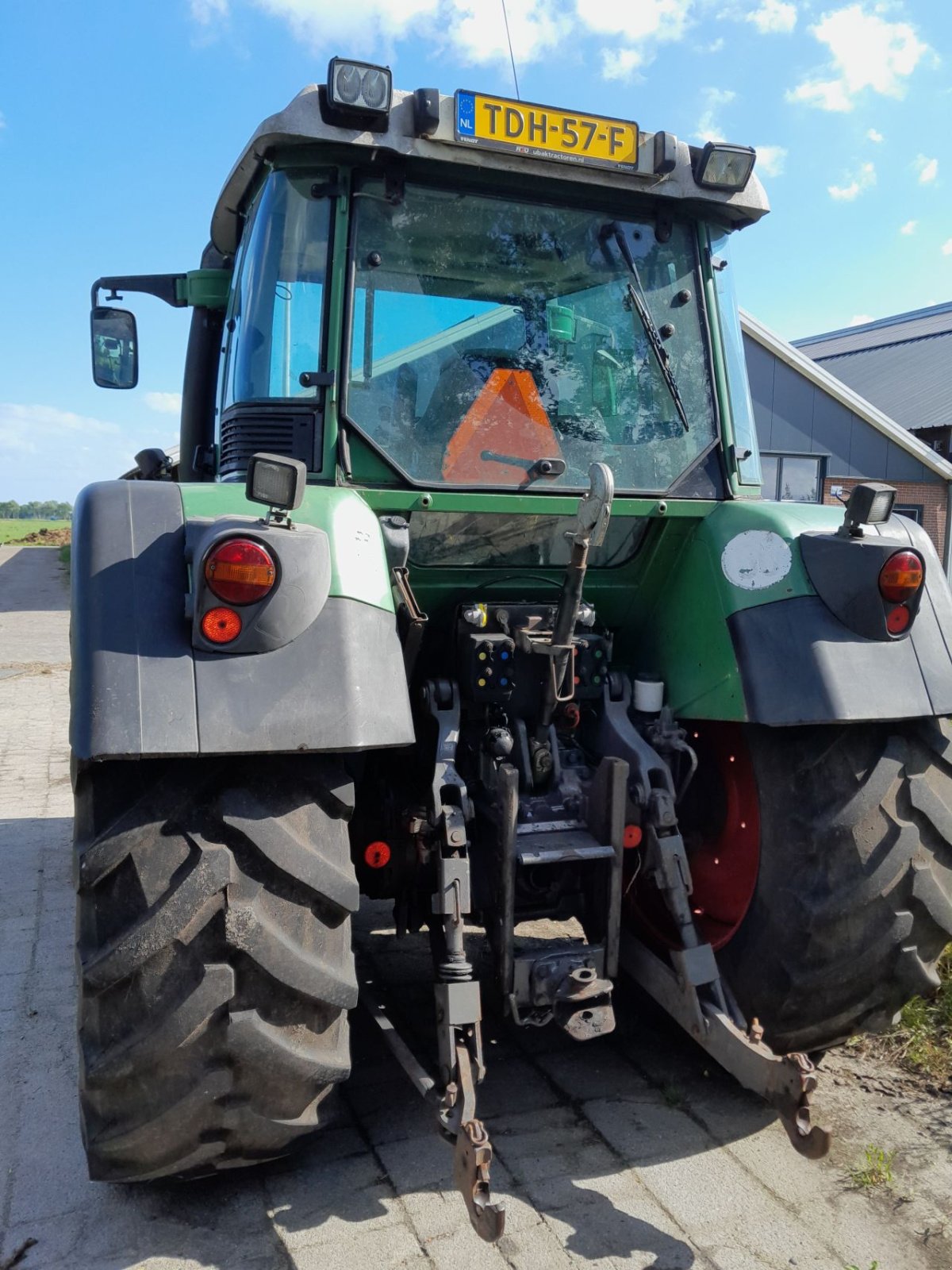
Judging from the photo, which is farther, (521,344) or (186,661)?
(521,344)

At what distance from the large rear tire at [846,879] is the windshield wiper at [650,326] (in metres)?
1.10

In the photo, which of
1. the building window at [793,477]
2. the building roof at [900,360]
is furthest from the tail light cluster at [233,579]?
the building roof at [900,360]

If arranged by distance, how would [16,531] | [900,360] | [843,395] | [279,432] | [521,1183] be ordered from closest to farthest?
1. [521,1183]
2. [279,432]
3. [843,395]
4. [900,360]
5. [16,531]

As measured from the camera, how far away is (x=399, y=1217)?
2.40m

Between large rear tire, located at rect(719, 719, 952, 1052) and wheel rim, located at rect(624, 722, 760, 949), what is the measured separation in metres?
0.13

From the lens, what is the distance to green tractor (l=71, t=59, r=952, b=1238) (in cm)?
216

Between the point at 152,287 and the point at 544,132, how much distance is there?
2034mm

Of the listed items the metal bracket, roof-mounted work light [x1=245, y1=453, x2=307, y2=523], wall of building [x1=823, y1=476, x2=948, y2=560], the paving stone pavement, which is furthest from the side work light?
wall of building [x1=823, y1=476, x2=948, y2=560]

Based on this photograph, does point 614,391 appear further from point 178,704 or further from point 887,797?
point 178,704

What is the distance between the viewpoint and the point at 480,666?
2.91 meters

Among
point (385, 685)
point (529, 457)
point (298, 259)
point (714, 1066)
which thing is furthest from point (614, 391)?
point (714, 1066)

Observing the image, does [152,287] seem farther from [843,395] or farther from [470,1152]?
[843,395]

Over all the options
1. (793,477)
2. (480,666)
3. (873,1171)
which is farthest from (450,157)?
(793,477)

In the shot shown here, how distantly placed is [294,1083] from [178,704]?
89cm
